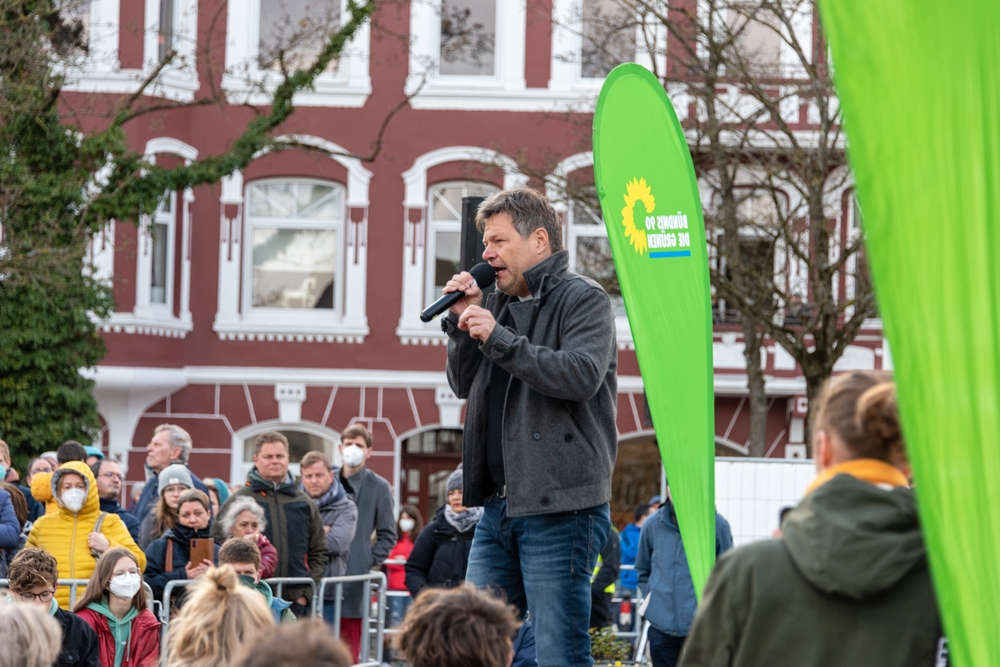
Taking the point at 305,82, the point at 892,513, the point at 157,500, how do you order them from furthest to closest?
the point at 305,82 → the point at 157,500 → the point at 892,513

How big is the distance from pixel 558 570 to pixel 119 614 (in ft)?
11.4

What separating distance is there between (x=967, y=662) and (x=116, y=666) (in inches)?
214

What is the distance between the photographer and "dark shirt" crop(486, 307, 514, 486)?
182 inches

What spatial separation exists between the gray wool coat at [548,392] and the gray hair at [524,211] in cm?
12

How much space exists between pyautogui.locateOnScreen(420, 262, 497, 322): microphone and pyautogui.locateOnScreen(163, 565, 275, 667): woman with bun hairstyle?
101cm

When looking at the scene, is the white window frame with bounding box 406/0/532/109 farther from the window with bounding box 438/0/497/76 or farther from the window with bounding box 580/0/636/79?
the window with bounding box 580/0/636/79

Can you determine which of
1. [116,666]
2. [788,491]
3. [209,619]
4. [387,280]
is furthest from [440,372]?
[209,619]

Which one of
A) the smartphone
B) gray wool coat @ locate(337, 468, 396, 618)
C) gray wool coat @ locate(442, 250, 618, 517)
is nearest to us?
gray wool coat @ locate(442, 250, 618, 517)

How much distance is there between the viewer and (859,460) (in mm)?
2641

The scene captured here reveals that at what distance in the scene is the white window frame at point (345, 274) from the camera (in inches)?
856

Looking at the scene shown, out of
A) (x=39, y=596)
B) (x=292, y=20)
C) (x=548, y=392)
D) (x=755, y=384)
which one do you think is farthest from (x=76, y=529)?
(x=292, y=20)

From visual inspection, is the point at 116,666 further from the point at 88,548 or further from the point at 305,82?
the point at 305,82

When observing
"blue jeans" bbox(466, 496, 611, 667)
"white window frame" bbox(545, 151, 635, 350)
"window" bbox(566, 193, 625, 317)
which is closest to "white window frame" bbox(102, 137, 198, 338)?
"white window frame" bbox(545, 151, 635, 350)

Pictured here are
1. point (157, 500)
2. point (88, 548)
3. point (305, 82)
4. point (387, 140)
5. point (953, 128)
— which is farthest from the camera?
point (387, 140)
